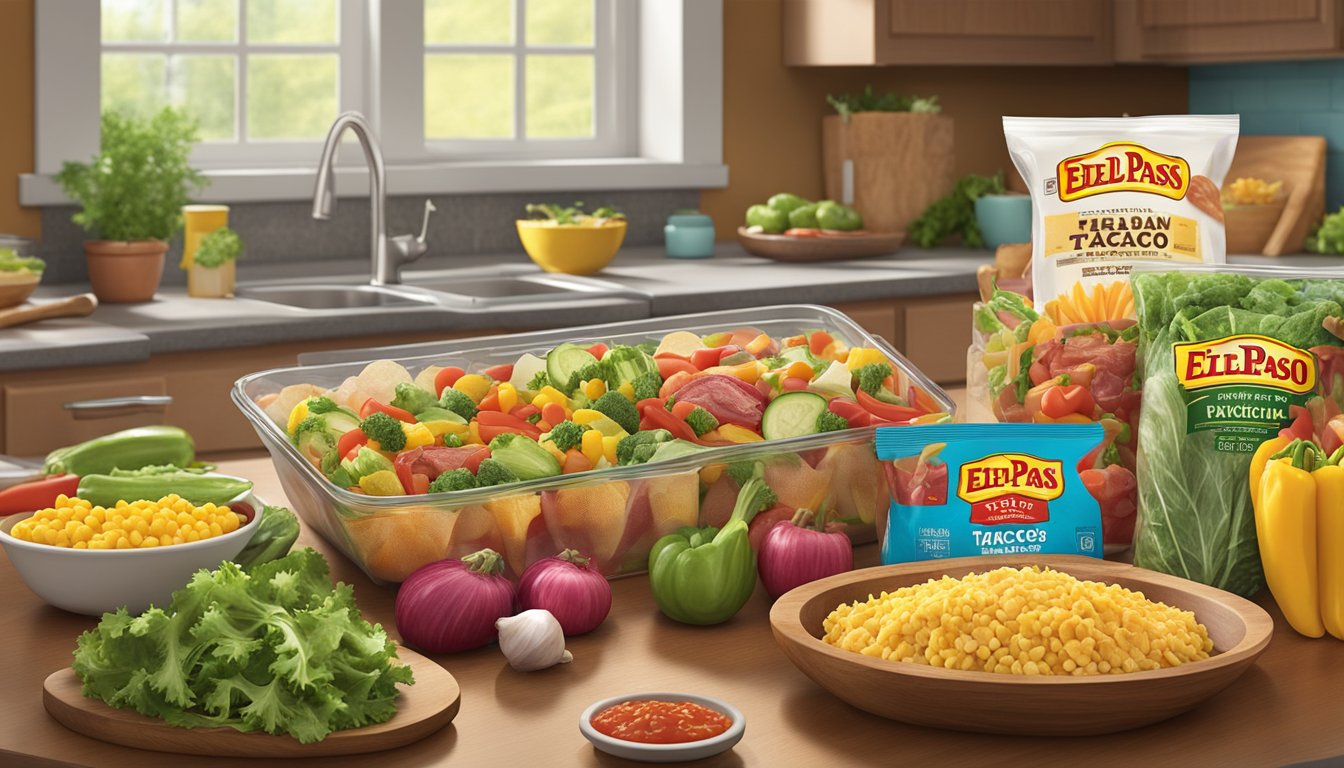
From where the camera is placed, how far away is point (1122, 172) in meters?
1.64

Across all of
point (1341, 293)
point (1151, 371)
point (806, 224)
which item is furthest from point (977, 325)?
point (806, 224)

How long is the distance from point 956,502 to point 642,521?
27 cm

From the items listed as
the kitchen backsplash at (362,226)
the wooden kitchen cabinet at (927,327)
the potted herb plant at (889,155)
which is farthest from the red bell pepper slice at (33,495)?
the potted herb plant at (889,155)

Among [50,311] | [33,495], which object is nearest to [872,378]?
[33,495]

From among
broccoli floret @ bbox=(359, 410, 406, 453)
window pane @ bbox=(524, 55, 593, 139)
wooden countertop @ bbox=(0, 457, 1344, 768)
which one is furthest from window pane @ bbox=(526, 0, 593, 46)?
wooden countertop @ bbox=(0, 457, 1344, 768)

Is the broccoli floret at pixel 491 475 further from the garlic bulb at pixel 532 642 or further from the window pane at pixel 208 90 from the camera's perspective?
the window pane at pixel 208 90

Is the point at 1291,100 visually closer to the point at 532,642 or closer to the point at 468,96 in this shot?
the point at 468,96

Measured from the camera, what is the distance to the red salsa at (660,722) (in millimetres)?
1080

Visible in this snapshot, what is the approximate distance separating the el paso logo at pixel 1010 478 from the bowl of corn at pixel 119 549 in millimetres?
617

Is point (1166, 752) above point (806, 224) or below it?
below

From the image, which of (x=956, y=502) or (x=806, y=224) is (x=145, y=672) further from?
(x=806, y=224)

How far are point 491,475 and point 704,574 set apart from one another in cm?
20

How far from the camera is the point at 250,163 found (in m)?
4.04

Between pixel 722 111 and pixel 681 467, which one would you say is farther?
pixel 722 111
